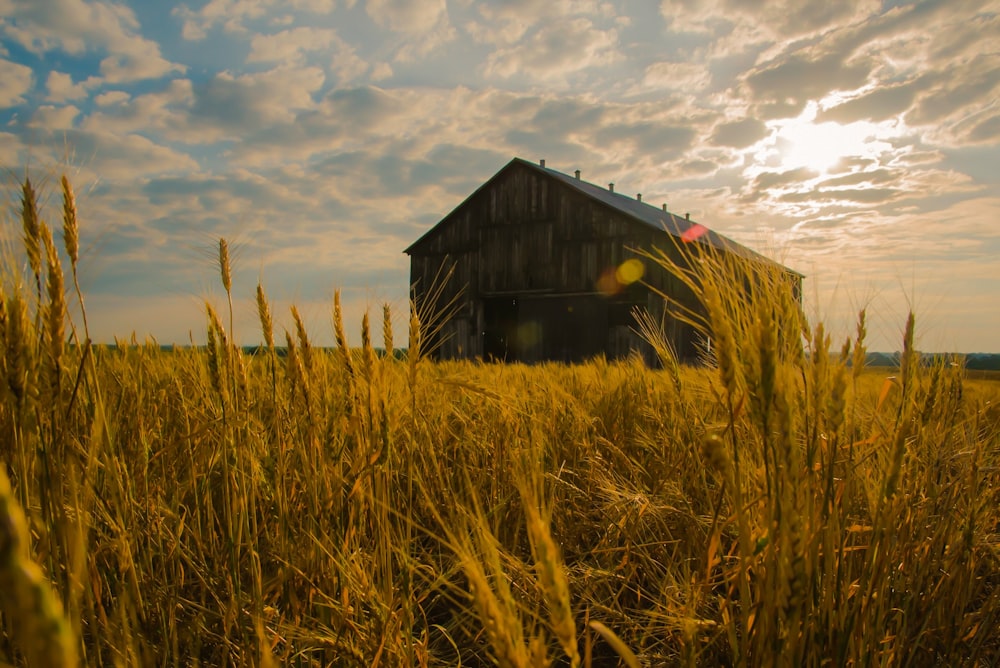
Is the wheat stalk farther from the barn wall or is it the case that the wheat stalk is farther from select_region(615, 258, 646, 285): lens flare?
select_region(615, 258, 646, 285): lens flare

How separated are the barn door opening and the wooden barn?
0.03 meters

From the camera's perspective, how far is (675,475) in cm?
219

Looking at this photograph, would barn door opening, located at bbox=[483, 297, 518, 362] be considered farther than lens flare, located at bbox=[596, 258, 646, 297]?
Yes

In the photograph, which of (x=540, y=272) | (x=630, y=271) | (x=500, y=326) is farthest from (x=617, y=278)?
(x=500, y=326)

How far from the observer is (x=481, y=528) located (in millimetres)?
801

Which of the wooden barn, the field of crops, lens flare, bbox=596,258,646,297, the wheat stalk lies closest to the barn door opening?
the wooden barn

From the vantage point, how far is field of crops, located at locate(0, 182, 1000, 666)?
90 cm

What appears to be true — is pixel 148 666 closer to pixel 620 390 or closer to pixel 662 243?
pixel 620 390

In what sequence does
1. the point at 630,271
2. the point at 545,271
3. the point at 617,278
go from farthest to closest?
1. the point at 545,271
2. the point at 617,278
3. the point at 630,271

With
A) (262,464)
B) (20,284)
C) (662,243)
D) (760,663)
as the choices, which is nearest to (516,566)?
(760,663)

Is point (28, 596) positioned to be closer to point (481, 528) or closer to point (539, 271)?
point (481, 528)

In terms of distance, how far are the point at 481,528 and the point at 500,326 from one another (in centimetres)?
1628

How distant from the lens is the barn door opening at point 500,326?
16.7 metres

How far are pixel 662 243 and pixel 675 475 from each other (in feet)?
42.8
